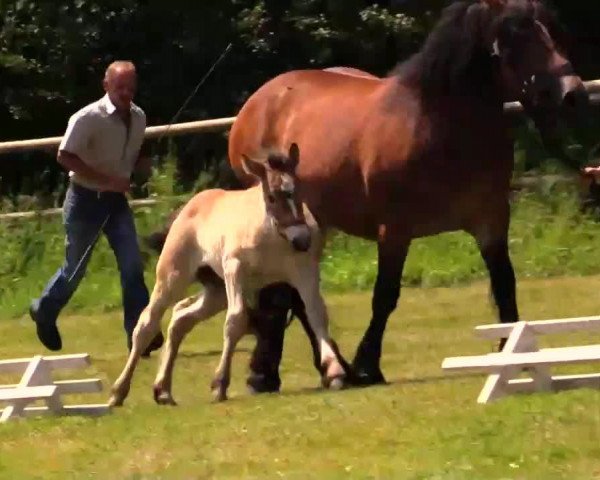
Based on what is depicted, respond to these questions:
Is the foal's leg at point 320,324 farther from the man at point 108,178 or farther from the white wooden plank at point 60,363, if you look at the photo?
the man at point 108,178

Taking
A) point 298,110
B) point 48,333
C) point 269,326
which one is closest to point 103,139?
point 298,110

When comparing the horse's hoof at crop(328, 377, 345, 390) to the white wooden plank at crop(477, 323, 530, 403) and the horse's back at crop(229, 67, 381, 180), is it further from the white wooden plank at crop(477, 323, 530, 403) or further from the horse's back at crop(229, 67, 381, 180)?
the horse's back at crop(229, 67, 381, 180)

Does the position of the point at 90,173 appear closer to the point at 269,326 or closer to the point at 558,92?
the point at 269,326

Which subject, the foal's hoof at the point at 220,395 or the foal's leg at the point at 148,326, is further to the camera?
the foal's leg at the point at 148,326

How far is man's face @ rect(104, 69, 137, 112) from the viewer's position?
11.1 meters

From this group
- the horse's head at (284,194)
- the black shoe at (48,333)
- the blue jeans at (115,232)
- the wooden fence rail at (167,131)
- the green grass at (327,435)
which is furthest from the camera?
the wooden fence rail at (167,131)

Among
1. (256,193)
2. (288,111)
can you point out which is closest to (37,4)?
(288,111)

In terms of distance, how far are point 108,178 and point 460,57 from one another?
299cm

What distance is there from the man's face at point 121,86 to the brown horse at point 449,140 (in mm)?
1771

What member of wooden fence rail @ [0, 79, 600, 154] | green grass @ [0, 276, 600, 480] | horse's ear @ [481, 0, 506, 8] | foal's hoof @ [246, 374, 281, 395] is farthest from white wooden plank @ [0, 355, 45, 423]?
wooden fence rail @ [0, 79, 600, 154]

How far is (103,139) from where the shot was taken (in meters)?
11.4

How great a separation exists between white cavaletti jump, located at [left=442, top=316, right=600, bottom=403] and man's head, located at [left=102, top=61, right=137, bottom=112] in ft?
11.6

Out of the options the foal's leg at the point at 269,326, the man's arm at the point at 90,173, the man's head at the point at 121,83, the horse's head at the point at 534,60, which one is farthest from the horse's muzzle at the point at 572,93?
the man's arm at the point at 90,173

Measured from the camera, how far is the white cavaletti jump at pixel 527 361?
25.9ft
